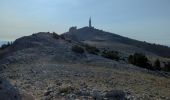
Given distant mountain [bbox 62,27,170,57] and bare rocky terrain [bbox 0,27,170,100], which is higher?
distant mountain [bbox 62,27,170,57]

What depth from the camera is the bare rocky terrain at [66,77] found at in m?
18.2

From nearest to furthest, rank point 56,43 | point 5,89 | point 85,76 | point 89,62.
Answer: point 5,89 → point 85,76 → point 89,62 → point 56,43

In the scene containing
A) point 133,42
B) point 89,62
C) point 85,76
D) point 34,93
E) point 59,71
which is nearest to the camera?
point 34,93

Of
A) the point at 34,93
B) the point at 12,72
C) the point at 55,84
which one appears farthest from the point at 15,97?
the point at 12,72

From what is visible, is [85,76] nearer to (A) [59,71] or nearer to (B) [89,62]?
(A) [59,71]

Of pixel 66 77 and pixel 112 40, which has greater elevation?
pixel 112 40

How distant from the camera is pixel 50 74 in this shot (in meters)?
27.1

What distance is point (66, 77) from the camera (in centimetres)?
2598

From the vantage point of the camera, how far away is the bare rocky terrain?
18172 mm

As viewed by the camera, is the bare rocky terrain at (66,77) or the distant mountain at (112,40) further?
the distant mountain at (112,40)

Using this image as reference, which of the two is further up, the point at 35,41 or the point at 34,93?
the point at 35,41

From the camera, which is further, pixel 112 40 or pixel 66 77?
pixel 112 40

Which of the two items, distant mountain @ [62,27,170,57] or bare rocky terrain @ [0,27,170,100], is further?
distant mountain @ [62,27,170,57]

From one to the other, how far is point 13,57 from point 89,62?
787 centimetres
